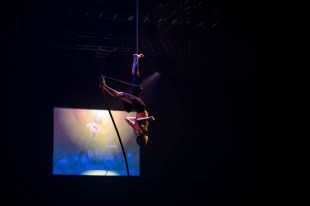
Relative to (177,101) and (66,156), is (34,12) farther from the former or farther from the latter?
(177,101)

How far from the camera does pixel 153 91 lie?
11.2 metres

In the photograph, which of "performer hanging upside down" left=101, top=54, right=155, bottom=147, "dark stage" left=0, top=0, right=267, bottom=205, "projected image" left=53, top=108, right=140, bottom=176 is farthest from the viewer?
"projected image" left=53, top=108, right=140, bottom=176

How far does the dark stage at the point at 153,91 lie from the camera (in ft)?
32.2

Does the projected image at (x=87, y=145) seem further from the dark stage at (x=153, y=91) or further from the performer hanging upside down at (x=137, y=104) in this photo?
the performer hanging upside down at (x=137, y=104)

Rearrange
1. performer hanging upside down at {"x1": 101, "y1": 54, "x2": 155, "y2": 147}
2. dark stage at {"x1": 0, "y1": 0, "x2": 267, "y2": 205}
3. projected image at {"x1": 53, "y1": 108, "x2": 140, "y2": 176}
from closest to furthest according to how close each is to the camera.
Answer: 1. performer hanging upside down at {"x1": 101, "y1": 54, "x2": 155, "y2": 147}
2. dark stage at {"x1": 0, "y1": 0, "x2": 267, "y2": 205}
3. projected image at {"x1": 53, "y1": 108, "x2": 140, "y2": 176}

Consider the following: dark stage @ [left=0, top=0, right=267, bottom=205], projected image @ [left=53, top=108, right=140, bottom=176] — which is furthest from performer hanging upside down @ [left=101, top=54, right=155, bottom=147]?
projected image @ [left=53, top=108, right=140, bottom=176]

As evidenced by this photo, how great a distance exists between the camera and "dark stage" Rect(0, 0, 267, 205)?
980 cm

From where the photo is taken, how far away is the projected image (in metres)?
10.3

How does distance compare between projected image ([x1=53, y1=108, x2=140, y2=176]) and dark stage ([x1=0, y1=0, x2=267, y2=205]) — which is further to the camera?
projected image ([x1=53, y1=108, x2=140, y2=176])

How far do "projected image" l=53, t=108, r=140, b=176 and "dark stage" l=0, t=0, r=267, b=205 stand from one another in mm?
202

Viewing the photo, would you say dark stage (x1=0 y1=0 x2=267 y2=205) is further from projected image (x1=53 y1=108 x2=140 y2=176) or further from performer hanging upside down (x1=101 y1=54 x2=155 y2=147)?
performer hanging upside down (x1=101 y1=54 x2=155 y2=147)

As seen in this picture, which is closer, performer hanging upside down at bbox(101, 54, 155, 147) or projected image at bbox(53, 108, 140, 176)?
performer hanging upside down at bbox(101, 54, 155, 147)

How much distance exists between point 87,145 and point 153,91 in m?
1.91

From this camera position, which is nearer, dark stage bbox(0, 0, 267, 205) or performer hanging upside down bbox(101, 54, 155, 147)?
performer hanging upside down bbox(101, 54, 155, 147)
